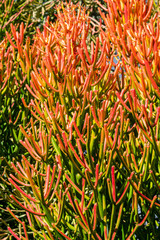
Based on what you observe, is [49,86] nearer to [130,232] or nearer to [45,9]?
[130,232]

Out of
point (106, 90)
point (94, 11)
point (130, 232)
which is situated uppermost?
point (94, 11)

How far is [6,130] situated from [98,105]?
1.07 m

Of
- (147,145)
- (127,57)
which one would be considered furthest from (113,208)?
(127,57)

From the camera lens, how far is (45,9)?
15.4 feet

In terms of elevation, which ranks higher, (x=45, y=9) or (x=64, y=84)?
(x=45, y=9)

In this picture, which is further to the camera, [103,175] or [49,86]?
[49,86]

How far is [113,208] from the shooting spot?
67.3 inches

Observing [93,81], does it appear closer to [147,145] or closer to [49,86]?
[49,86]

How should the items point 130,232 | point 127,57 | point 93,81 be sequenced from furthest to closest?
point 127,57 < point 93,81 < point 130,232

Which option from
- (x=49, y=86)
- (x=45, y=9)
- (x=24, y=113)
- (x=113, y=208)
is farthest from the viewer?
(x=45, y=9)

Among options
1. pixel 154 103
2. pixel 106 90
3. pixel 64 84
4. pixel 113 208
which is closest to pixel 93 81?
pixel 106 90

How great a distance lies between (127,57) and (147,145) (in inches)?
32.8

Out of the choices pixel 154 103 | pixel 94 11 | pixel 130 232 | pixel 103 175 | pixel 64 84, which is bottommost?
pixel 130 232

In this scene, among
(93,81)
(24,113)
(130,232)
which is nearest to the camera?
(130,232)
